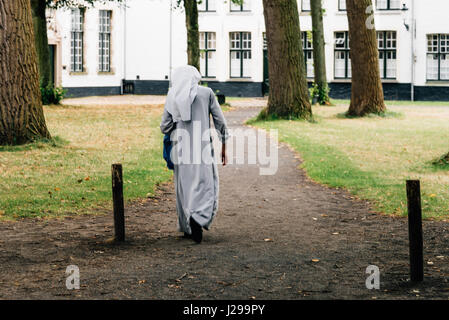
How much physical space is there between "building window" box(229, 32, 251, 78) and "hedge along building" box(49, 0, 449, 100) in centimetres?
5

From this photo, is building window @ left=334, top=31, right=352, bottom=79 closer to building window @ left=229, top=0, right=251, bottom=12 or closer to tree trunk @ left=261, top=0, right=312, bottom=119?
building window @ left=229, top=0, right=251, bottom=12

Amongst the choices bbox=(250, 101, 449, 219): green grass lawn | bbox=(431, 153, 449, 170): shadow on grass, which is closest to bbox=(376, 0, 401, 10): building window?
bbox=(250, 101, 449, 219): green grass lawn

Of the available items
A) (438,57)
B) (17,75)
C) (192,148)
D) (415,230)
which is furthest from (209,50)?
(415,230)

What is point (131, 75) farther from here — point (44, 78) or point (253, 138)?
point (253, 138)

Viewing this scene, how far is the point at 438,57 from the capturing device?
133ft

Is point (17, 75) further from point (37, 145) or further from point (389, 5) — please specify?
point (389, 5)

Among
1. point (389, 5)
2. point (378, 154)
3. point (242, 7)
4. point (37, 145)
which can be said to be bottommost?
point (378, 154)

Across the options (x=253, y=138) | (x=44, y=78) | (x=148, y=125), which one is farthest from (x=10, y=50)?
(x=44, y=78)

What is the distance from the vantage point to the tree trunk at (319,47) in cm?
3158

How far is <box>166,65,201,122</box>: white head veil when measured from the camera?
779 centimetres

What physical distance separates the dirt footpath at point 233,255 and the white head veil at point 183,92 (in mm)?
1250

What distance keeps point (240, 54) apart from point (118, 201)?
122 ft

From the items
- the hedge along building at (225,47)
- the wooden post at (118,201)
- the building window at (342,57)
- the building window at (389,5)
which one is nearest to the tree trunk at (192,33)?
the hedge along building at (225,47)

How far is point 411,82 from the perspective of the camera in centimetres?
4109
